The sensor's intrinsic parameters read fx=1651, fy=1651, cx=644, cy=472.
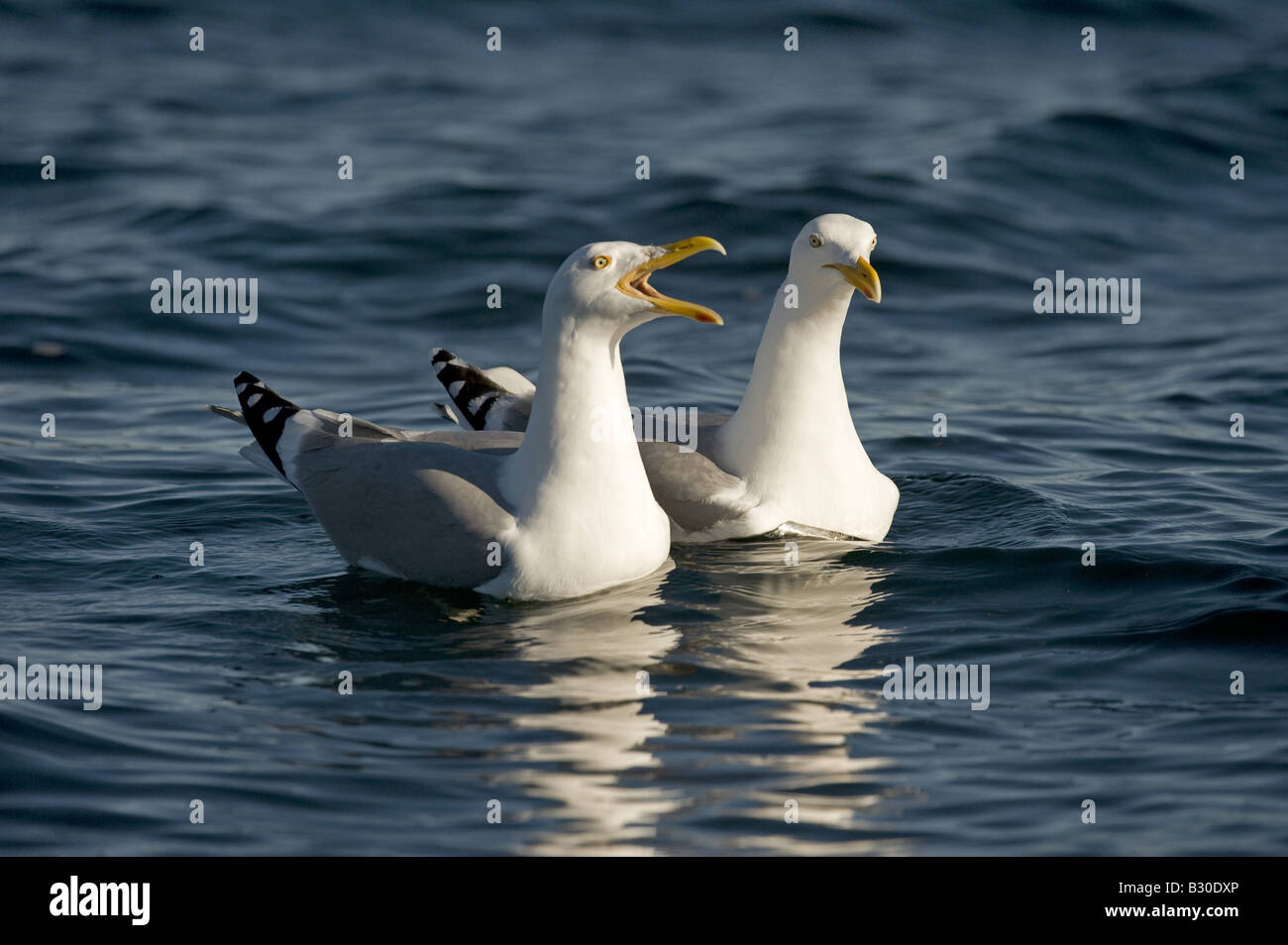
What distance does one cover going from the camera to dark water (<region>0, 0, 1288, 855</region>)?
5.85 meters

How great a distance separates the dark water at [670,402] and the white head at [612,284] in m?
1.36

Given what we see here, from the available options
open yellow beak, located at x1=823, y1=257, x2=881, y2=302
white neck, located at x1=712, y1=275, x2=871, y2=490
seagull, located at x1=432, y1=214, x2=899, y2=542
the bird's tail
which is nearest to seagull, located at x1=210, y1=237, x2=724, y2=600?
seagull, located at x1=432, y1=214, x2=899, y2=542

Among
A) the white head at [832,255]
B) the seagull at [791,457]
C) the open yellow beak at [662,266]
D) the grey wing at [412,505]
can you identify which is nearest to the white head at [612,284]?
the open yellow beak at [662,266]

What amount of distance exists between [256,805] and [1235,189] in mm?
14861

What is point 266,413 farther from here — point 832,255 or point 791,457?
point 832,255

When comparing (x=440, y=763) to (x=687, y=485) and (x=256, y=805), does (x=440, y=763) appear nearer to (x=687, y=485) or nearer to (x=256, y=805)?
(x=256, y=805)

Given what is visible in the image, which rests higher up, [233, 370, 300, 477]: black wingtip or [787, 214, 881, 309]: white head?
[787, 214, 881, 309]: white head

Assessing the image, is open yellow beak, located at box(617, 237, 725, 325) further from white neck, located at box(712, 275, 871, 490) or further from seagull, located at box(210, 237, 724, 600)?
white neck, located at box(712, 275, 871, 490)

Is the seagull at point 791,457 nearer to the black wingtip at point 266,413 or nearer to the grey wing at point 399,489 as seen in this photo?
the grey wing at point 399,489

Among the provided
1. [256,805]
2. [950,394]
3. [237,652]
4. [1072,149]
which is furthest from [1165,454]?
[1072,149]

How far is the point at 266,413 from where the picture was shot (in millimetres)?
8750

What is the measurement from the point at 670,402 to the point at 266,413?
12.6 feet

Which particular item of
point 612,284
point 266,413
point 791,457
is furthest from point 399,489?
point 791,457

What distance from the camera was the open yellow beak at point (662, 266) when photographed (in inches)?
284
